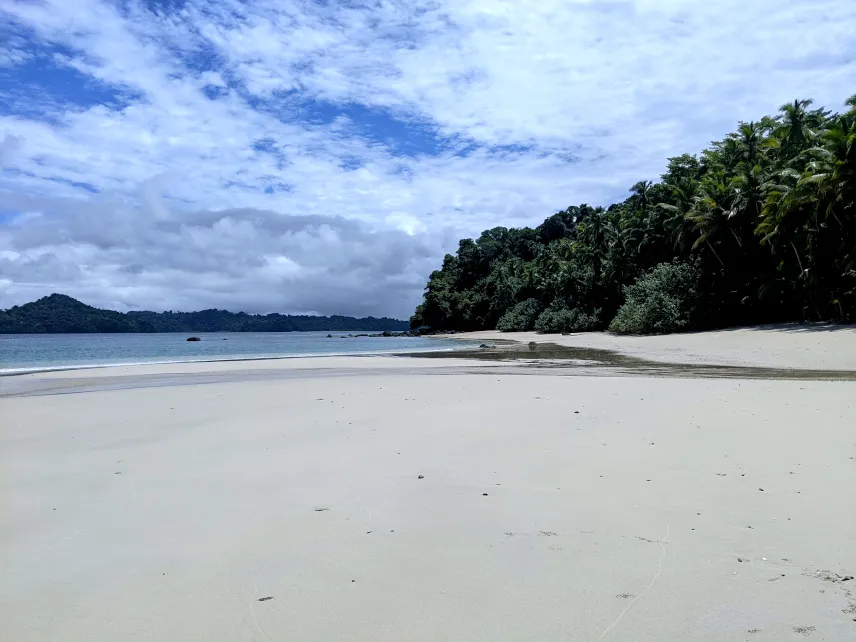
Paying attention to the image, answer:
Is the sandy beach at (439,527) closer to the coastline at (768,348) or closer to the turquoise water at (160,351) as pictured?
the coastline at (768,348)

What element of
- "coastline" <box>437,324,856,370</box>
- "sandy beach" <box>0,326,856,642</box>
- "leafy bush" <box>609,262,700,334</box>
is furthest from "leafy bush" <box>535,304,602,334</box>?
"sandy beach" <box>0,326,856,642</box>

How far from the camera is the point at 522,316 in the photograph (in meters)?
75.3

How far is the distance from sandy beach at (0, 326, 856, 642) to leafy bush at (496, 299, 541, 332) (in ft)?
215

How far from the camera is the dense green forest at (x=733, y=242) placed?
30406 mm

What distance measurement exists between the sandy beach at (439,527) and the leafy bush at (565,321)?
51.3 metres

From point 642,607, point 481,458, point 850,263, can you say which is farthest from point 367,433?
point 850,263

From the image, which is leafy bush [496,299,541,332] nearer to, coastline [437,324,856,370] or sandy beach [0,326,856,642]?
coastline [437,324,856,370]

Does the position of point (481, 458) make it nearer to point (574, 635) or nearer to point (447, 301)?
point (574, 635)

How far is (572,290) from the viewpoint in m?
65.2

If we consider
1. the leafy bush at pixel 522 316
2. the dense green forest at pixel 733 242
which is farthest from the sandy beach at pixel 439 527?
the leafy bush at pixel 522 316

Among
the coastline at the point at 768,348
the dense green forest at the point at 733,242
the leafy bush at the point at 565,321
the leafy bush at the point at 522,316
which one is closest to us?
the coastline at the point at 768,348

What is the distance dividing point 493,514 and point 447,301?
94.5 meters

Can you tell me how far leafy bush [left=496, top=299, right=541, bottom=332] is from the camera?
74.0m

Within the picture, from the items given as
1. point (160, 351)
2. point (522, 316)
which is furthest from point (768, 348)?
point (522, 316)
